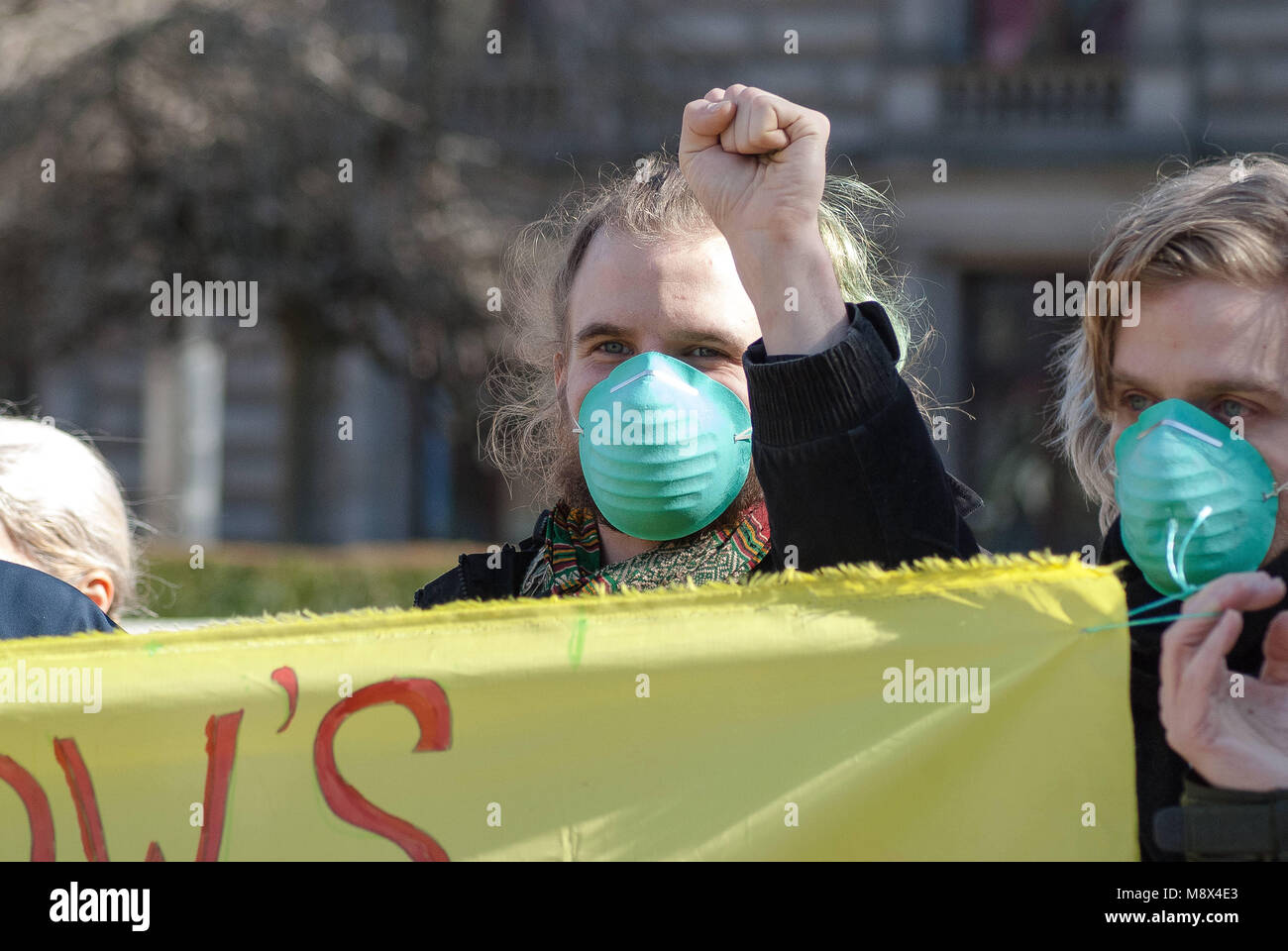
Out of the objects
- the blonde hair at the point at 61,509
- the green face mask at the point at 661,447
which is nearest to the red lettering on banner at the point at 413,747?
the green face mask at the point at 661,447

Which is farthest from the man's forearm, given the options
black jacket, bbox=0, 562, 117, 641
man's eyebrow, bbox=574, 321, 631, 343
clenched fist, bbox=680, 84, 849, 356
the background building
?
the background building

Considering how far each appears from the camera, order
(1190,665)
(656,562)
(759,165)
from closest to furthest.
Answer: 1. (1190,665)
2. (759,165)
3. (656,562)

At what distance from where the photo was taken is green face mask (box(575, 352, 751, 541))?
2068 millimetres

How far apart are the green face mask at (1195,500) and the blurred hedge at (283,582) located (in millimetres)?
6297

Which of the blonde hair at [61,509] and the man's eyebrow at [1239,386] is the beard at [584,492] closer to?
the man's eyebrow at [1239,386]

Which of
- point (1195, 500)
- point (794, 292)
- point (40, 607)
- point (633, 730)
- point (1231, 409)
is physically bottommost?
point (633, 730)

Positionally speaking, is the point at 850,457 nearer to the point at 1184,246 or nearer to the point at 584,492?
the point at 1184,246

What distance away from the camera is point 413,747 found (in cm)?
173

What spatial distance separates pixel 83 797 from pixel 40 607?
70 centimetres

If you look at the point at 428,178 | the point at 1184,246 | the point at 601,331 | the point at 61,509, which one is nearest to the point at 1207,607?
the point at 1184,246

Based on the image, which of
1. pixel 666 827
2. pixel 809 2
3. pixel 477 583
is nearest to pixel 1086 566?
pixel 666 827

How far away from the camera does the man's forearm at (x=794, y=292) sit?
1857 millimetres

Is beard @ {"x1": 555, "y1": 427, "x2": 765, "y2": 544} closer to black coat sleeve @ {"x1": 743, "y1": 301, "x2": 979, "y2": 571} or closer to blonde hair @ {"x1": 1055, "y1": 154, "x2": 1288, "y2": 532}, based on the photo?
black coat sleeve @ {"x1": 743, "y1": 301, "x2": 979, "y2": 571}
